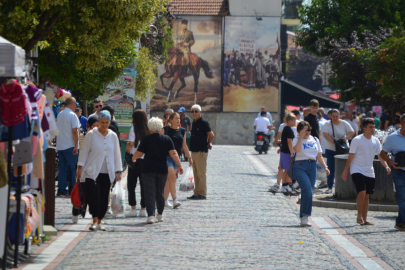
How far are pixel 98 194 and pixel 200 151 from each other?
14.5 ft

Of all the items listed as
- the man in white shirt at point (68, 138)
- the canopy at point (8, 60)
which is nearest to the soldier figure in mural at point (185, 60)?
the man in white shirt at point (68, 138)

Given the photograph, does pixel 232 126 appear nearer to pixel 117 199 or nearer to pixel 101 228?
pixel 117 199

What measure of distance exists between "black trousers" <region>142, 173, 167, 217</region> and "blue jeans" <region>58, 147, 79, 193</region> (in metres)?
3.20

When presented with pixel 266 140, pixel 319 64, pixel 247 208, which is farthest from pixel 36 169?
pixel 319 64

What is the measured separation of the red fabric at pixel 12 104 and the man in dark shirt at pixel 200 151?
284 inches

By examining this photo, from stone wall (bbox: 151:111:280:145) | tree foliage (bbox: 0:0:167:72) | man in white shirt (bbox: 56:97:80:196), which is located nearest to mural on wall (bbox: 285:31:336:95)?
stone wall (bbox: 151:111:280:145)

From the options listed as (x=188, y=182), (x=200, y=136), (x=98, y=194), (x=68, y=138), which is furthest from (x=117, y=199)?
(x=200, y=136)

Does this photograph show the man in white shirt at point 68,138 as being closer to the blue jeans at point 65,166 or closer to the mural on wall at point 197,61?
the blue jeans at point 65,166

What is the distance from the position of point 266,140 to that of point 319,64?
176 feet

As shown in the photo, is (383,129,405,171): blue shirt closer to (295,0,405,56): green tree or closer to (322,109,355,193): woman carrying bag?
(322,109,355,193): woman carrying bag

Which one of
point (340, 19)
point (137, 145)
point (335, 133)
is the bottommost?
point (137, 145)

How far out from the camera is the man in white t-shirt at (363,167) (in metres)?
10.5

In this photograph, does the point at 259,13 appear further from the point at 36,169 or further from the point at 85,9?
the point at 36,169

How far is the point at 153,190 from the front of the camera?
10.3 m
